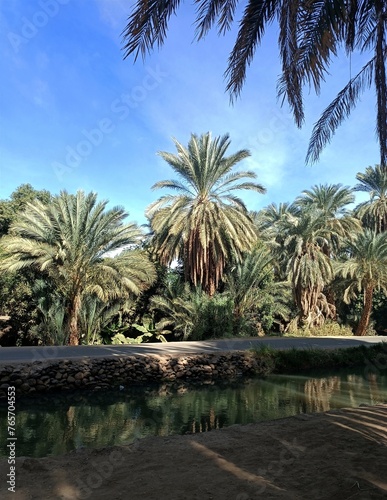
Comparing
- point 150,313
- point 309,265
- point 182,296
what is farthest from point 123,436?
point 309,265

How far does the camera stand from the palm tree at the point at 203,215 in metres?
21.8

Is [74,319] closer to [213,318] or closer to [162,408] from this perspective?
[213,318]

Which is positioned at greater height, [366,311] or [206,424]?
[366,311]

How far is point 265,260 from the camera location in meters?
24.4

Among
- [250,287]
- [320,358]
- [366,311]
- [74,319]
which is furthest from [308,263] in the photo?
[74,319]

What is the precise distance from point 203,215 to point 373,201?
18.7 m

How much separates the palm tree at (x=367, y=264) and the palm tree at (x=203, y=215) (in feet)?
30.6

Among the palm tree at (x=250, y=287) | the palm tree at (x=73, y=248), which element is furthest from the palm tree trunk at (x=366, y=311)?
the palm tree at (x=73, y=248)

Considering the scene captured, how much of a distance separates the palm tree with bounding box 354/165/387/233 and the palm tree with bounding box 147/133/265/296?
46.1 ft

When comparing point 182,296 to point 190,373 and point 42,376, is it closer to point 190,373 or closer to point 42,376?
point 190,373

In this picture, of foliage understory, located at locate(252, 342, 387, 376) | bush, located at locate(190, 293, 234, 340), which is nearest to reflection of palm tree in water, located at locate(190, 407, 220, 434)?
foliage understory, located at locate(252, 342, 387, 376)

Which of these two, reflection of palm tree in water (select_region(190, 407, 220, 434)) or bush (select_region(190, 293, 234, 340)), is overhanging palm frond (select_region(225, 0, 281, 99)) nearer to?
reflection of palm tree in water (select_region(190, 407, 220, 434))

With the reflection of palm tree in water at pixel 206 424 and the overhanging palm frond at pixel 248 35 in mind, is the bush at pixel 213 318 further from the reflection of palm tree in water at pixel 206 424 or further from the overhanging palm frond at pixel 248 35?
the overhanging palm frond at pixel 248 35

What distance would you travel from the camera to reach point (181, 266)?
25.0m
